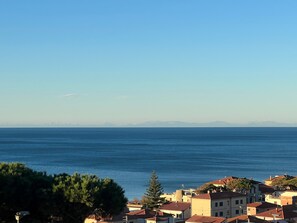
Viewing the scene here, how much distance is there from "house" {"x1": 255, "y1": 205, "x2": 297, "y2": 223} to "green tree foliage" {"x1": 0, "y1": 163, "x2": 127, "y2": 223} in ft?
56.6

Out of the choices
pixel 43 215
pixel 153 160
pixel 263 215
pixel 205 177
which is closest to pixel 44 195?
pixel 43 215

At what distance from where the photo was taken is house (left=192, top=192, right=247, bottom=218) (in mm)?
57094

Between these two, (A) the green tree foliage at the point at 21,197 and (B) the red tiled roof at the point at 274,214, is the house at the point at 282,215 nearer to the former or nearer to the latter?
(B) the red tiled roof at the point at 274,214

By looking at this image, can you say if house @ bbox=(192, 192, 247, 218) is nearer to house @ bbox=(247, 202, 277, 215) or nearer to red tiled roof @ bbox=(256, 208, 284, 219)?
house @ bbox=(247, 202, 277, 215)

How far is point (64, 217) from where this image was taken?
1425 inches

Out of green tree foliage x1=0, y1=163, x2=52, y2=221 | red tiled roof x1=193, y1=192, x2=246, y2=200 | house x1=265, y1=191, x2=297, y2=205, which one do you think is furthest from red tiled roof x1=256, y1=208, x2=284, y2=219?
green tree foliage x1=0, y1=163, x2=52, y2=221

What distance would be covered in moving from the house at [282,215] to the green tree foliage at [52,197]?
17.3 metres

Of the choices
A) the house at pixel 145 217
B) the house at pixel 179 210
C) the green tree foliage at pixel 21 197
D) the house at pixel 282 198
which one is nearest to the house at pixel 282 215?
the house at pixel 145 217

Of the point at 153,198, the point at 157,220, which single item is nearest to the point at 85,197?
the point at 157,220

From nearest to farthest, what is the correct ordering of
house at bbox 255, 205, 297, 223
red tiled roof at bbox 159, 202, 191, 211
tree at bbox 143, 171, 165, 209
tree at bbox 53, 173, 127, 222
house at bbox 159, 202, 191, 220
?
tree at bbox 53, 173, 127, 222 < house at bbox 255, 205, 297, 223 < house at bbox 159, 202, 191, 220 < red tiled roof at bbox 159, 202, 191, 211 < tree at bbox 143, 171, 165, 209

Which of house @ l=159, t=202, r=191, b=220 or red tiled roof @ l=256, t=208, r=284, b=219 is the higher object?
red tiled roof @ l=256, t=208, r=284, b=219

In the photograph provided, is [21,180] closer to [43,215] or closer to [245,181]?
[43,215]

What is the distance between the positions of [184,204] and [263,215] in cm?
1140

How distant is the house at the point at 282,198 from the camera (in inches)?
2426
